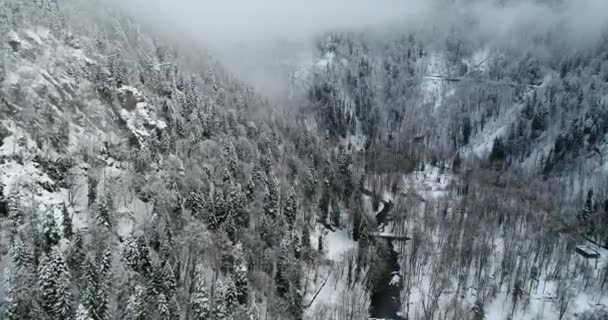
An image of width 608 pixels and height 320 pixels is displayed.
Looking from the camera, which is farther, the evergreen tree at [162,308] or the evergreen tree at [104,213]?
the evergreen tree at [104,213]

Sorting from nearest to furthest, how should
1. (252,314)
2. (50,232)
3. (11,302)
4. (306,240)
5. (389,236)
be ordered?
(11,302)
(50,232)
(252,314)
(306,240)
(389,236)

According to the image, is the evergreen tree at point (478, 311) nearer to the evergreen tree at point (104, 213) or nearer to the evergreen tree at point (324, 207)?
the evergreen tree at point (324, 207)

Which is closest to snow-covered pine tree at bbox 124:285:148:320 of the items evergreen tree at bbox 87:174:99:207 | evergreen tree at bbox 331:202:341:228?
evergreen tree at bbox 87:174:99:207

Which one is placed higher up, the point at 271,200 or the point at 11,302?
the point at 11,302

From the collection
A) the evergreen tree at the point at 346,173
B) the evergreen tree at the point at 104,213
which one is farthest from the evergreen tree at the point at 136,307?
the evergreen tree at the point at 346,173

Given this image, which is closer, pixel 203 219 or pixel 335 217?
pixel 203 219

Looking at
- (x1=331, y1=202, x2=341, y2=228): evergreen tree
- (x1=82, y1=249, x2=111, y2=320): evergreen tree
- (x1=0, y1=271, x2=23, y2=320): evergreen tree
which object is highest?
(x1=0, y1=271, x2=23, y2=320): evergreen tree

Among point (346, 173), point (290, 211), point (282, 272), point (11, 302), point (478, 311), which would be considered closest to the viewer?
point (11, 302)

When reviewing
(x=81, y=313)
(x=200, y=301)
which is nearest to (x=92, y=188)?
(x=81, y=313)

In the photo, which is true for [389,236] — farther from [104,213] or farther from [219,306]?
[104,213]

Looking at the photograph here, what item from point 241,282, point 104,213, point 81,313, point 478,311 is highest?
point 104,213

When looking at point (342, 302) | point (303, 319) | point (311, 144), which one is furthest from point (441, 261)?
point (311, 144)

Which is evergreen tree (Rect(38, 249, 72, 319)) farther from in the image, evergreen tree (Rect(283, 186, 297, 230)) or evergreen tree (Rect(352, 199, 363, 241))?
evergreen tree (Rect(352, 199, 363, 241))
